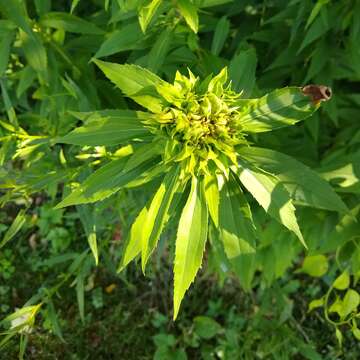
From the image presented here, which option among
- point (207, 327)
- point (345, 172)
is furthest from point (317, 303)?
point (207, 327)

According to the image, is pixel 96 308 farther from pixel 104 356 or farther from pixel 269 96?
pixel 269 96

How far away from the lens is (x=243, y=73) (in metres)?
1.29

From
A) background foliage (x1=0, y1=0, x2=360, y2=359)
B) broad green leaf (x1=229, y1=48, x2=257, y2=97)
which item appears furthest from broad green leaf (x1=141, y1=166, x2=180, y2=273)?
broad green leaf (x1=229, y1=48, x2=257, y2=97)

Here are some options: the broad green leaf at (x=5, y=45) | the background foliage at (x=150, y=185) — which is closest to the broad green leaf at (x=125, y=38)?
the background foliage at (x=150, y=185)

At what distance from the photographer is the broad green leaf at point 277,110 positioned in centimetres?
105

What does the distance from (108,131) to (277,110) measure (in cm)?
39

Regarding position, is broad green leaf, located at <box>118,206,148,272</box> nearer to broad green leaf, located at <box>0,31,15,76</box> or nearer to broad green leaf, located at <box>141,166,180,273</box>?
broad green leaf, located at <box>141,166,180,273</box>

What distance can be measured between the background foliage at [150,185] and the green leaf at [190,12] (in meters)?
0.01

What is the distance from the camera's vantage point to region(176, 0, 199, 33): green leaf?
4.09 ft

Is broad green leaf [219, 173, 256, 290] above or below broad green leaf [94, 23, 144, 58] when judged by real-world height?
below

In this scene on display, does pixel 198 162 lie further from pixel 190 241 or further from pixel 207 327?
pixel 207 327

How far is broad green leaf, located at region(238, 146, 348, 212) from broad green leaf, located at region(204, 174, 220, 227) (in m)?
0.10

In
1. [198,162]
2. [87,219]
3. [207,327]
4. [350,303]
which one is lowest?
[207,327]

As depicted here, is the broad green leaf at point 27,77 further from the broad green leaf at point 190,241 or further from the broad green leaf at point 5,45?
the broad green leaf at point 190,241
